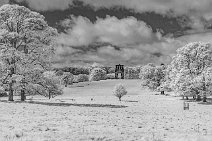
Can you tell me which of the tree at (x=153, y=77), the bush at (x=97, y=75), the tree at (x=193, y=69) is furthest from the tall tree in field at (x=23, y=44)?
the bush at (x=97, y=75)

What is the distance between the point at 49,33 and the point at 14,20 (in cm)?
499

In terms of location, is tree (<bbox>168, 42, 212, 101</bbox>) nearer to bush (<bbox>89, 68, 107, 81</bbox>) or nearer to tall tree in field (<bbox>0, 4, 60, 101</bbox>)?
tall tree in field (<bbox>0, 4, 60, 101</bbox>)

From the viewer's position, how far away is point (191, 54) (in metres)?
62.5

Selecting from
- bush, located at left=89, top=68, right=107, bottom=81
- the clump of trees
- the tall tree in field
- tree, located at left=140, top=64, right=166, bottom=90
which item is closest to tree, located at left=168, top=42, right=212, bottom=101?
the clump of trees

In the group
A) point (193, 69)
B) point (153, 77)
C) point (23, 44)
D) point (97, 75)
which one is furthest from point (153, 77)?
point (97, 75)

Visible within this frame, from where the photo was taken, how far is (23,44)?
40.3 metres

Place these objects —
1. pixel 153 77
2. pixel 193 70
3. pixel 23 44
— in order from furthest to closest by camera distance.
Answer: pixel 153 77 < pixel 193 70 < pixel 23 44

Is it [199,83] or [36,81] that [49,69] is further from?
[199,83]

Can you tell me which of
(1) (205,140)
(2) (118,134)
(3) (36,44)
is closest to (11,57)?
(3) (36,44)

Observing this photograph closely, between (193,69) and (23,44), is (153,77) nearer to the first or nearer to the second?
(193,69)

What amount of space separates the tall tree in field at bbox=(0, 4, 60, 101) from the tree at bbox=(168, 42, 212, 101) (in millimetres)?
31066

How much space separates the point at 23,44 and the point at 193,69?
36.5 metres

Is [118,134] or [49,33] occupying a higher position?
[49,33]

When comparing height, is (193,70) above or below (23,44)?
below
